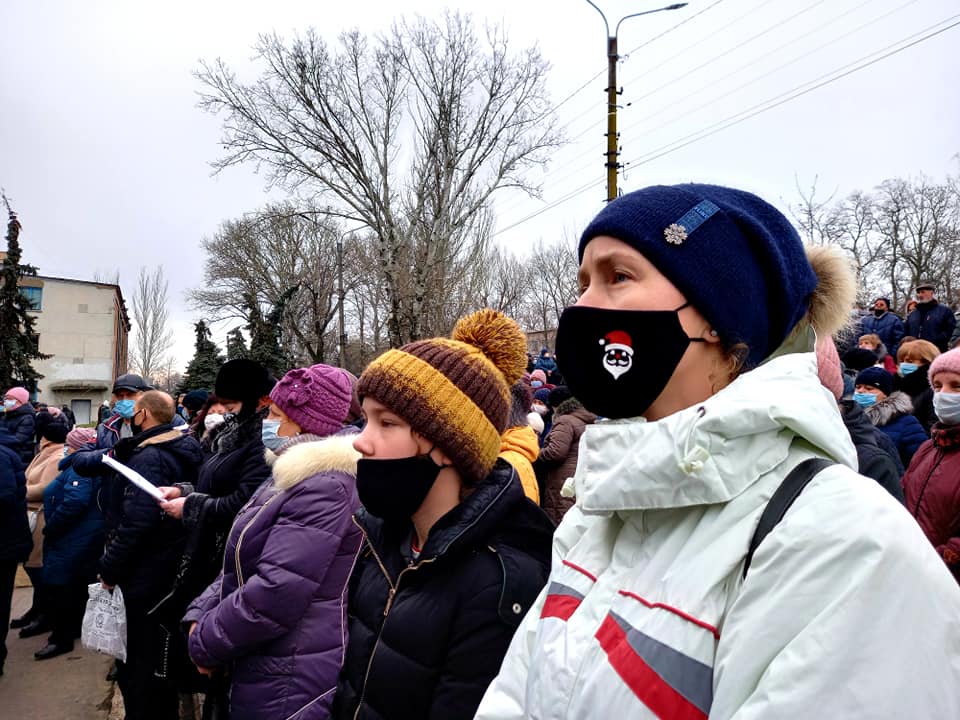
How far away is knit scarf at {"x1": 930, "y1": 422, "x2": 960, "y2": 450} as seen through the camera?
3.59 metres

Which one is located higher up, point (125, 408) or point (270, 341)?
point (270, 341)

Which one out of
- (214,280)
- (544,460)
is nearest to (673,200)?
(544,460)

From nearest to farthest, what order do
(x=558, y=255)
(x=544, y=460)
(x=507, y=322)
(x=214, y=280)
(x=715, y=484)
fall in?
(x=715, y=484), (x=507, y=322), (x=544, y=460), (x=214, y=280), (x=558, y=255)

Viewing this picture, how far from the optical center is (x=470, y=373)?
98.2 inches

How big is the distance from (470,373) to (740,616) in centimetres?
168

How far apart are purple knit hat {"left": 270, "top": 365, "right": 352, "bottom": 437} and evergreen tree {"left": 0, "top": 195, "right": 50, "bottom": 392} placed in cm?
2631

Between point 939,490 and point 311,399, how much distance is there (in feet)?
11.4

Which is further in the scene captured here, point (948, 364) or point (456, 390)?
point (948, 364)

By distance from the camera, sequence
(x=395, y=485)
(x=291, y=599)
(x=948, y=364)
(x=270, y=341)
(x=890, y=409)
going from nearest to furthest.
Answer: (x=395, y=485) → (x=291, y=599) → (x=948, y=364) → (x=890, y=409) → (x=270, y=341)

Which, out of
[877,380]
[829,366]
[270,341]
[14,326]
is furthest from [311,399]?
[14,326]

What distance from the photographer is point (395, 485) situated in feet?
7.44

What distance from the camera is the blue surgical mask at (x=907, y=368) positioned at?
20.9 ft

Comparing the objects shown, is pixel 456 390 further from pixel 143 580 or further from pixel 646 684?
pixel 143 580

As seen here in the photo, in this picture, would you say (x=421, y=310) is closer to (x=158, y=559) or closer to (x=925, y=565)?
(x=158, y=559)
